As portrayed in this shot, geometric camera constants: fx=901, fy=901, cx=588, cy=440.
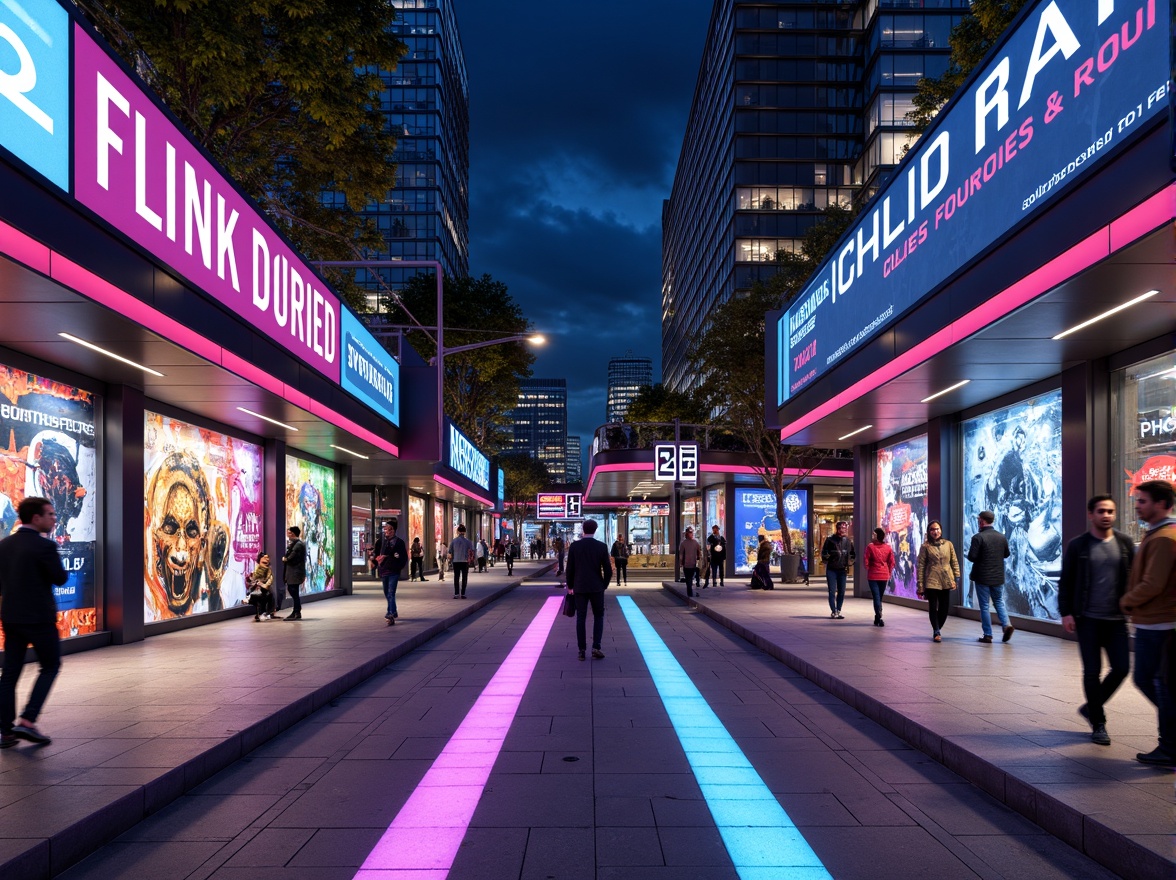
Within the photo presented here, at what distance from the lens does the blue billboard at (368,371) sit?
56.1ft

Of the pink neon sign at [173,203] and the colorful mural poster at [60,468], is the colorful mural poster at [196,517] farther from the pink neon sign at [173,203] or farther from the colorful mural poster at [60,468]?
the pink neon sign at [173,203]

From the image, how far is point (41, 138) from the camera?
6.89m

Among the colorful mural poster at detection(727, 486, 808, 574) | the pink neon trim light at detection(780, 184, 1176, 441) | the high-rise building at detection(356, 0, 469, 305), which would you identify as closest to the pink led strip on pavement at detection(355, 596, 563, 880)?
the pink neon trim light at detection(780, 184, 1176, 441)

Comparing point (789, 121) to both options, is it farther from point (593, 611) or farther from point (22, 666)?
point (22, 666)

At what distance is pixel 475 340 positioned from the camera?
1748 inches

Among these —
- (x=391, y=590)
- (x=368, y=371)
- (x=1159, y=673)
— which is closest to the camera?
(x=1159, y=673)

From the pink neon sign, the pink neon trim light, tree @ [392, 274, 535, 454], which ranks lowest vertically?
the pink neon trim light

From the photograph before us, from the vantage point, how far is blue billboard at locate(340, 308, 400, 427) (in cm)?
1711

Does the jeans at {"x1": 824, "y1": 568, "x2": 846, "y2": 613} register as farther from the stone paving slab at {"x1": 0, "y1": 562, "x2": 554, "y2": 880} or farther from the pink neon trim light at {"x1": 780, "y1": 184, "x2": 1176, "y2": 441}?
the stone paving slab at {"x1": 0, "y1": 562, "x2": 554, "y2": 880}

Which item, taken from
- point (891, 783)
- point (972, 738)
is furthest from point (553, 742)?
point (972, 738)

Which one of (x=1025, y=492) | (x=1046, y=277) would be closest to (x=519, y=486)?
(x=1025, y=492)

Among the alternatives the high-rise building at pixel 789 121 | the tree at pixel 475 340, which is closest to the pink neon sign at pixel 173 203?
the tree at pixel 475 340

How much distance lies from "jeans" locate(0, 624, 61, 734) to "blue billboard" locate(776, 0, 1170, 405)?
873cm

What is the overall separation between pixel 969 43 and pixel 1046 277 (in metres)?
13.2
